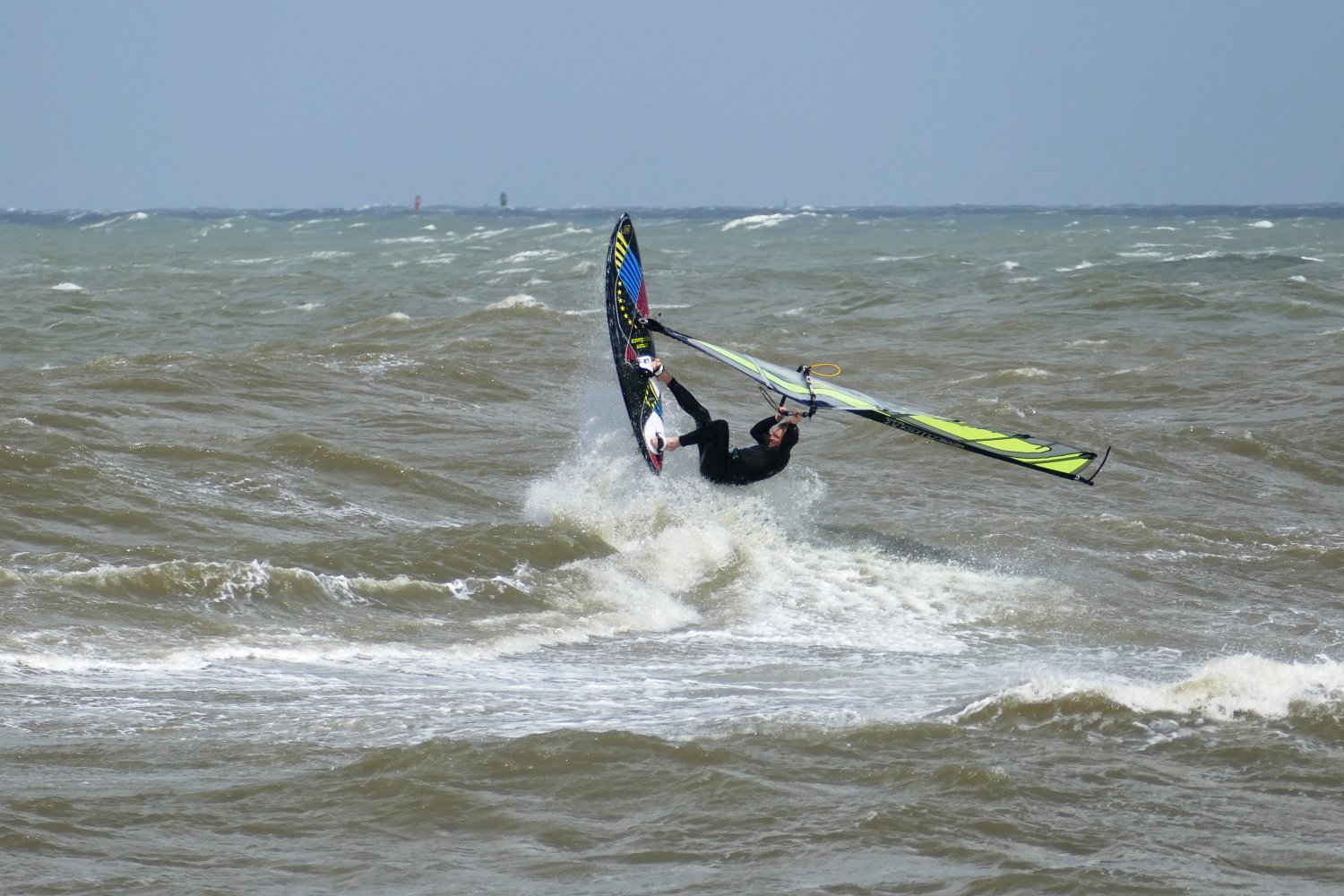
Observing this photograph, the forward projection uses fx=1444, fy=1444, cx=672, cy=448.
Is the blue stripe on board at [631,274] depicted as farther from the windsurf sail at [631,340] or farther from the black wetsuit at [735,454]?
the black wetsuit at [735,454]

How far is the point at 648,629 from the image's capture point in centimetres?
930

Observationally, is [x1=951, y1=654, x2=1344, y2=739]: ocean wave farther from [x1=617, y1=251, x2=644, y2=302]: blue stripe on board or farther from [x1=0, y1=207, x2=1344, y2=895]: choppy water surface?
[x1=617, y1=251, x2=644, y2=302]: blue stripe on board

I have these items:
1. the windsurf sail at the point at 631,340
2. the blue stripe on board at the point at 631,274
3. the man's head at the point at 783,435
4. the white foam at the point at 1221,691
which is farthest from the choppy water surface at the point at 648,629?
the blue stripe on board at the point at 631,274

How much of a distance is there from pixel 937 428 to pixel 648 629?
2.83 m

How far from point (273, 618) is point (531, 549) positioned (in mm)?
2511

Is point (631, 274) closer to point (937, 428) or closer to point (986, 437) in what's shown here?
point (937, 428)

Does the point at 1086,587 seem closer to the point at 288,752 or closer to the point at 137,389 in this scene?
the point at 288,752

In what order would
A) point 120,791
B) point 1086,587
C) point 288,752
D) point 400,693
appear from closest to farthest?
point 120,791 → point 288,752 → point 400,693 → point 1086,587

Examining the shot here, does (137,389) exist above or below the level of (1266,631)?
above

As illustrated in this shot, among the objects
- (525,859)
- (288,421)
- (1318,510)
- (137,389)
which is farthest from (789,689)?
(137,389)

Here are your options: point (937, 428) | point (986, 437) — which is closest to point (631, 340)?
point (937, 428)

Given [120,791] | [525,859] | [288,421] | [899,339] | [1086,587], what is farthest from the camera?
[899,339]

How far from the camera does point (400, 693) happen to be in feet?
24.6

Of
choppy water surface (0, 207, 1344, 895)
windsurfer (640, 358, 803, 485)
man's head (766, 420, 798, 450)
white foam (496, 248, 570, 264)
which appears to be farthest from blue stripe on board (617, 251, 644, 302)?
white foam (496, 248, 570, 264)
